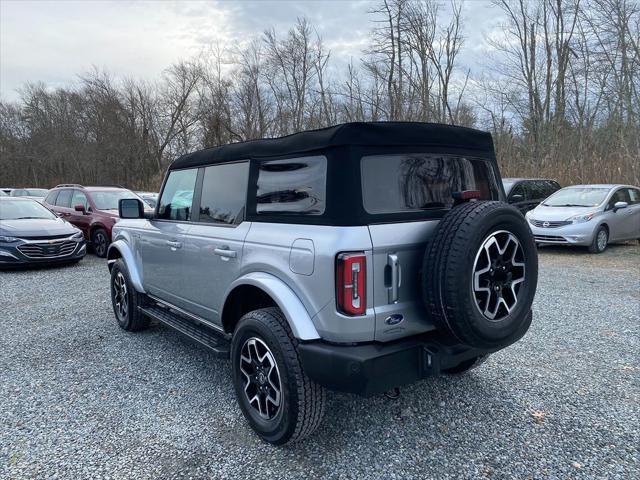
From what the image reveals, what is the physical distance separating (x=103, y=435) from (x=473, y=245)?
272cm

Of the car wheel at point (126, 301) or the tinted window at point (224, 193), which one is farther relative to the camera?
the car wheel at point (126, 301)

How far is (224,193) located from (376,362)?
74.9 inches

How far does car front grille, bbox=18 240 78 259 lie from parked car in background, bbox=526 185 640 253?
1020 centimetres

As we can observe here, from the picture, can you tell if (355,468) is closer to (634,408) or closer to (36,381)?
(634,408)

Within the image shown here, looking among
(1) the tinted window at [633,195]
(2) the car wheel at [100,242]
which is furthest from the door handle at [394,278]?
(1) the tinted window at [633,195]

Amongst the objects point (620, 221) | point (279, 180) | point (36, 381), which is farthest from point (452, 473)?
point (620, 221)

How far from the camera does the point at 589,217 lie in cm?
1023

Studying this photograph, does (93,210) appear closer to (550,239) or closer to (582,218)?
(550,239)

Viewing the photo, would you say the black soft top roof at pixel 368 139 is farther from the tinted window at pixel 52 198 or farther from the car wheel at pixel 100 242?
the tinted window at pixel 52 198

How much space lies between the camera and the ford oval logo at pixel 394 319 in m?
2.56

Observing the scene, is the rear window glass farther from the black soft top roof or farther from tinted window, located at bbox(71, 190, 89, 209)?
tinted window, located at bbox(71, 190, 89, 209)

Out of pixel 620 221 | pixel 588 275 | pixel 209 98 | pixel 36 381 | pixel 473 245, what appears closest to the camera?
pixel 473 245

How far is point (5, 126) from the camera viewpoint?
38.0 metres

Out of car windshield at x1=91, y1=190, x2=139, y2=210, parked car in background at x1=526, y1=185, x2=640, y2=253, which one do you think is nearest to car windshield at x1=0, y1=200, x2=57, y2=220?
car windshield at x1=91, y1=190, x2=139, y2=210
